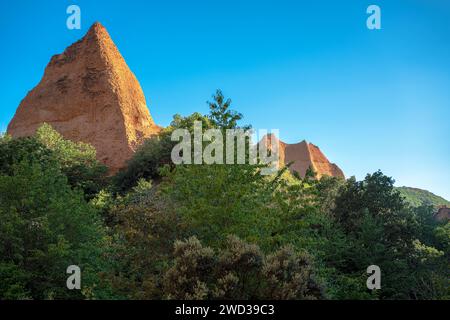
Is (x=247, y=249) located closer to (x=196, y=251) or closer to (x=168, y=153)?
(x=196, y=251)

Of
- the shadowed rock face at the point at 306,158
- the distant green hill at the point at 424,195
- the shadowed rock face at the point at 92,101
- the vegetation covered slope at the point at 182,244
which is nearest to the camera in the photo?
the vegetation covered slope at the point at 182,244

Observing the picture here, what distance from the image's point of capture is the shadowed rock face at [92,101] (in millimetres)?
46250

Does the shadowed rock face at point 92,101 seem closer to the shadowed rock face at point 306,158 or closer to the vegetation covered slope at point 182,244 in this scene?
the vegetation covered slope at point 182,244

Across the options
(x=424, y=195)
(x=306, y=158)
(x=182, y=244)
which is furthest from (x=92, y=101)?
(x=424, y=195)

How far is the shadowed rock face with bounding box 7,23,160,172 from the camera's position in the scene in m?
46.2

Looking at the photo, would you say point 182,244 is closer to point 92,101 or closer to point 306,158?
point 92,101

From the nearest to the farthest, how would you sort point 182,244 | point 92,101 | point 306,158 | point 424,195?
point 182,244
point 92,101
point 306,158
point 424,195

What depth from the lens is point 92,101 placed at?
48344mm

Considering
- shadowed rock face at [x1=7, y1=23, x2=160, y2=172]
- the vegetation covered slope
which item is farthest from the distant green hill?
the vegetation covered slope

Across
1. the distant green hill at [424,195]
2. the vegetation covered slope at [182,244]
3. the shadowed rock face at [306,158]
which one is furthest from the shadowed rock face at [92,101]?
the distant green hill at [424,195]

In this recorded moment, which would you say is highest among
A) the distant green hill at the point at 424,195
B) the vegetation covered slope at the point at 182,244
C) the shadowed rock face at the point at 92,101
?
the shadowed rock face at the point at 92,101

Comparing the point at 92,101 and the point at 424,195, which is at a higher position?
the point at 92,101

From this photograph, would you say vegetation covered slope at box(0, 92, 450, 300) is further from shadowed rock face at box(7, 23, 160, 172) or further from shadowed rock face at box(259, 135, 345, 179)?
shadowed rock face at box(259, 135, 345, 179)
